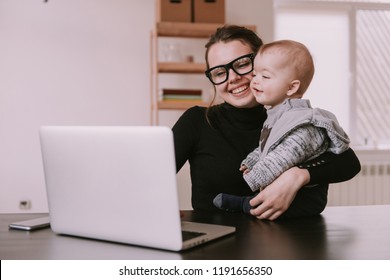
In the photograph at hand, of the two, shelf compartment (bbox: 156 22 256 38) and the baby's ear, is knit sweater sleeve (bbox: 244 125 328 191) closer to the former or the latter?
the baby's ear

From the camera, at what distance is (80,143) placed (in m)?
0.92

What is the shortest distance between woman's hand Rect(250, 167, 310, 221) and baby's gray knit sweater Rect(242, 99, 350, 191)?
3cm

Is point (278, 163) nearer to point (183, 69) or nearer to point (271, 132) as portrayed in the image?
point (271, 132)

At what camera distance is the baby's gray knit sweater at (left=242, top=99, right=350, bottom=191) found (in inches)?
47.0

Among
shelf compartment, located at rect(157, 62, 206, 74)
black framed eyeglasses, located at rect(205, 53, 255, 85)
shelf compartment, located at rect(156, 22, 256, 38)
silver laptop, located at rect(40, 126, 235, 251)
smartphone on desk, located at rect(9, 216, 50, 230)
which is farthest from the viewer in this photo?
shelf compartment, located at rect(157, 62, 206, 74)

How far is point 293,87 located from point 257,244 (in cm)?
59

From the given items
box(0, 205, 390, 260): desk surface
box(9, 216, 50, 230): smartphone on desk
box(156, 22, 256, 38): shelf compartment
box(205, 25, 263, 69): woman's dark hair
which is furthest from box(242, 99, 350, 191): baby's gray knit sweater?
box(156, 22, 256, 38): shelf compartment

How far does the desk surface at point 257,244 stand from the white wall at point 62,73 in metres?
2.87

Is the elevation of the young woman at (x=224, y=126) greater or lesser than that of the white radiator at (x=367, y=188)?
greater

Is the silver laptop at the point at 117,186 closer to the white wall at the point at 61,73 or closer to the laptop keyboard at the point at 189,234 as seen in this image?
the laptop keyboard at the point at 189,234

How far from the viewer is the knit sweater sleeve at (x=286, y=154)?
1194mm

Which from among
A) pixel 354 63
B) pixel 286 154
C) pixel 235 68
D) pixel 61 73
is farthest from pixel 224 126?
pixel 354 63

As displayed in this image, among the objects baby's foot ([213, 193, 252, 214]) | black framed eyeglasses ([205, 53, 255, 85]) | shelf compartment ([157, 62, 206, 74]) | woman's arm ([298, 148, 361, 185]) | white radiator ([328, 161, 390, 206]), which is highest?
shelf compartment ([157, 62, 206, 74])

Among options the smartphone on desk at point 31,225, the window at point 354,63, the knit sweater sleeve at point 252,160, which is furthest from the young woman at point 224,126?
the window at point 354,63
